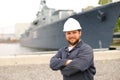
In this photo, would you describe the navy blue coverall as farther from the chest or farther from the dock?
the dock

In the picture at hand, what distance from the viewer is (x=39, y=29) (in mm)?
30484

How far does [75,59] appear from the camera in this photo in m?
2.46

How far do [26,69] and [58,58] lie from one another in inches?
170

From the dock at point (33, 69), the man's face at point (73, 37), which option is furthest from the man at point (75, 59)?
the dock at point (33, 69)

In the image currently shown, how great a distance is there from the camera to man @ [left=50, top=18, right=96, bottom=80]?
2.45 m

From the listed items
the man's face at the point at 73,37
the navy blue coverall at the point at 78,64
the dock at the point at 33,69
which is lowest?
the dock at the point at 33,69

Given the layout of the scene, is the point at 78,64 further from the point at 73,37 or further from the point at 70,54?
the point at 73,37

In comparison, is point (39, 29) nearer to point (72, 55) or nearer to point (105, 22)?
point (105, 22)

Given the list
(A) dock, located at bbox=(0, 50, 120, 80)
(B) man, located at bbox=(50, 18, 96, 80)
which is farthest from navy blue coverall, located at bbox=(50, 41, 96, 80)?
(A) dock, located at bbox=(0, 50, 120, 80)

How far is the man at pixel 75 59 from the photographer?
2451mm

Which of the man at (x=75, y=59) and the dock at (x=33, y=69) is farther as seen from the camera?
the dock at (x=33, y=69)

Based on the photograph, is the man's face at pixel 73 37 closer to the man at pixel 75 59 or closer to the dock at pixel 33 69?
the man at pixel 75 59

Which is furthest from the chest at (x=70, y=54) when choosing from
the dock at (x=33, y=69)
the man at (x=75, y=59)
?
the dock at (x=33, y=69)

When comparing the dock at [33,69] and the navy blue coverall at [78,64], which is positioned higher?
the navy blue coverall at [78,64]
